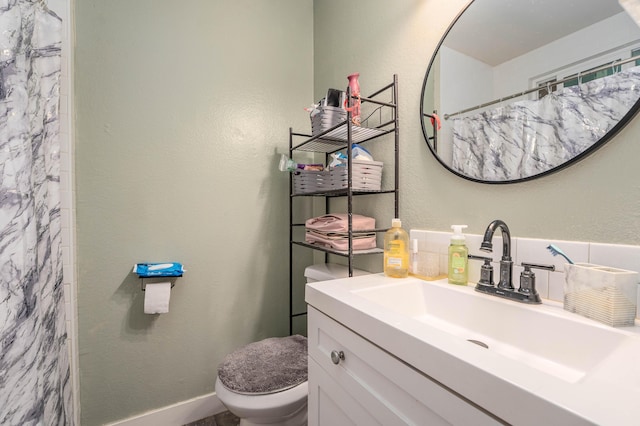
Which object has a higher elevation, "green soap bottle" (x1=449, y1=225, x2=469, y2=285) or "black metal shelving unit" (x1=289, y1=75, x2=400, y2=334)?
"black metal shelving unit" (x1=289, y1=75, x2=400, y2=334)

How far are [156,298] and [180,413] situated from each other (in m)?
0.64

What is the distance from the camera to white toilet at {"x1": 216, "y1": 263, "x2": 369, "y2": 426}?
973 millimetres

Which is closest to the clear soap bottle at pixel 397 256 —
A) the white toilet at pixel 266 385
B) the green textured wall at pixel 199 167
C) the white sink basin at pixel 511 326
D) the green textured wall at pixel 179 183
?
the white sink basin at pixel 511 326

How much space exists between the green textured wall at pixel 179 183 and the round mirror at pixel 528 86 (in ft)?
3.25

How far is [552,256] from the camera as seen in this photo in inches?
28.1

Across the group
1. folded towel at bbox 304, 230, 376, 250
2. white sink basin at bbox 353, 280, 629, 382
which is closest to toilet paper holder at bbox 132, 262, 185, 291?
folded towel at bbox 304, 230, 376, 250

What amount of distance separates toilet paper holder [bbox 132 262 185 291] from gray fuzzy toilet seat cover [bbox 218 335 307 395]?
480mm

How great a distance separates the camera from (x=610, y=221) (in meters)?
0.64

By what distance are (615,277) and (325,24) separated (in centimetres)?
181

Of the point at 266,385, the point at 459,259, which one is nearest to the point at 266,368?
the point at 266,385

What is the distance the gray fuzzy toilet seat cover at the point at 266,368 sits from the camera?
1008 mm

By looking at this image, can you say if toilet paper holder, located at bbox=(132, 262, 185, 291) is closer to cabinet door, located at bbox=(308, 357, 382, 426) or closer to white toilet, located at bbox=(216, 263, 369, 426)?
white toilet, located at bbox=(216, 263, 369, 426)

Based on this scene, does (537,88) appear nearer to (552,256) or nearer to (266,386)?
(552,256)

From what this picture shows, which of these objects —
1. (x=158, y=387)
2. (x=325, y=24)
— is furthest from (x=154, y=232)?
(x=325, y=24)
